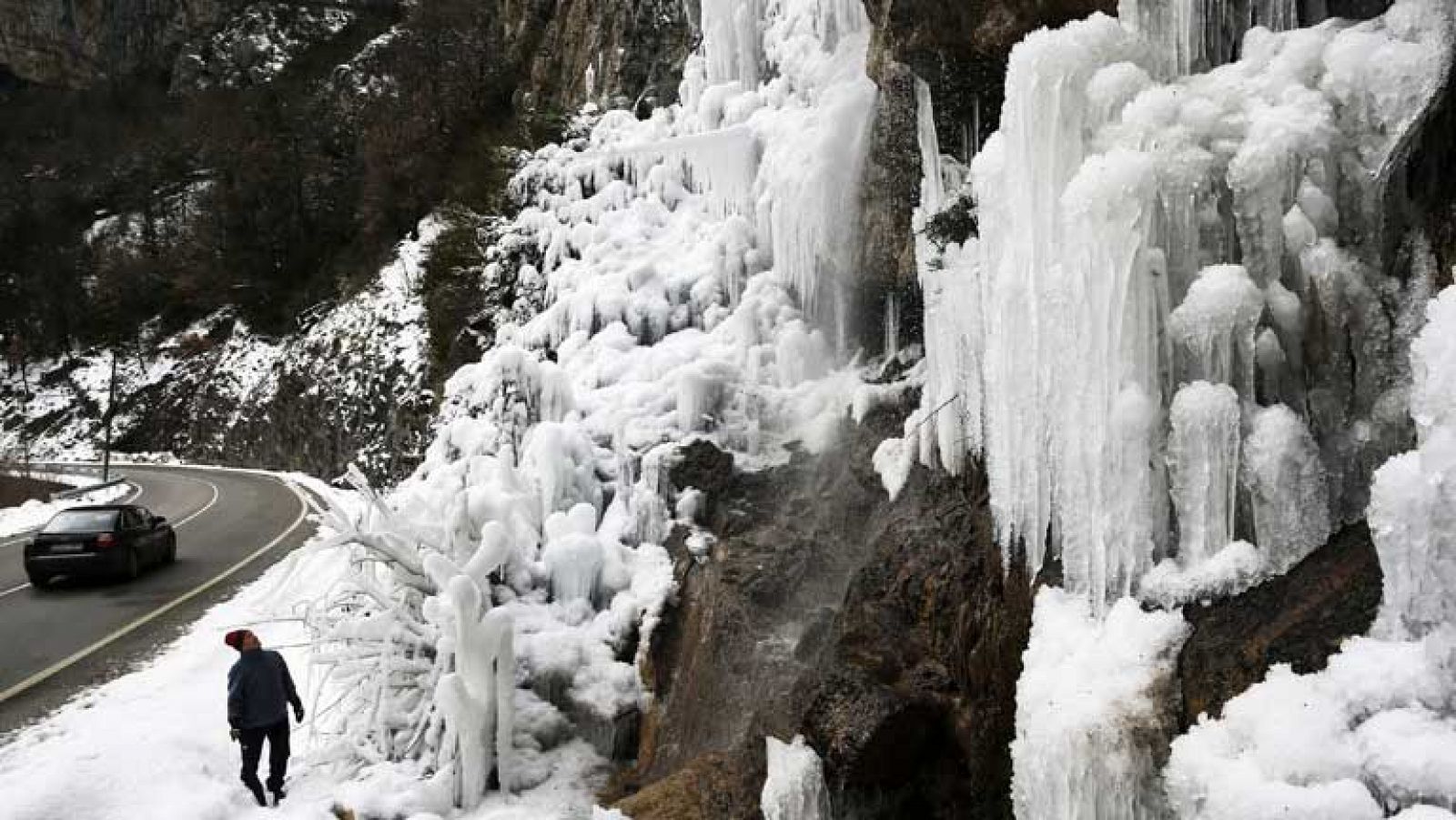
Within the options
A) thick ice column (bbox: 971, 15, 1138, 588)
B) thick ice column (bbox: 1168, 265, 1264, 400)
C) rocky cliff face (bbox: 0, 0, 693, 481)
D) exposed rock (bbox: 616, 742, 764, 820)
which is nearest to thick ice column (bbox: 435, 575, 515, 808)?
exposed rock (bbox: 616, 742, 764, 820)

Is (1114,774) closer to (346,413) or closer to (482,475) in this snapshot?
(482,475)

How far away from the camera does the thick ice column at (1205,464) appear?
4.11 m

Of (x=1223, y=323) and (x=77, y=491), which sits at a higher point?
(x=1223, y=323)

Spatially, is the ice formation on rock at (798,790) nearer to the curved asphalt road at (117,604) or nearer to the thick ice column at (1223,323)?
the thick ice column at (1223,323)

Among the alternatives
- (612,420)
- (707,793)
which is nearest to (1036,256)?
(707,793)

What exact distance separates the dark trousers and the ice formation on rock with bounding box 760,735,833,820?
145 inches

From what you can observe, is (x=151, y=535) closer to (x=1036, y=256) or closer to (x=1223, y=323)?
(x=1036, y=256)

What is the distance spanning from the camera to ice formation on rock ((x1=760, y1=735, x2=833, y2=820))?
5543 mm

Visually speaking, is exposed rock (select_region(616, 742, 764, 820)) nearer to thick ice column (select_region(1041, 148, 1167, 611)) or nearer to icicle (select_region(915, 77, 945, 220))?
thick ice column (select_region(1041, 148, 1167, 611))

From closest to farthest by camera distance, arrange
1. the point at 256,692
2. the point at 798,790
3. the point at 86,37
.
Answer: the point at 798,790 < the point at 256,692 < the point at 86,37

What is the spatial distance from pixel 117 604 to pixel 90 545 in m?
1.36

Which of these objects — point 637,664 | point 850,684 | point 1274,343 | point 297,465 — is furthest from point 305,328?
point 1274,343

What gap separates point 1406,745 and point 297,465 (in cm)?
3110

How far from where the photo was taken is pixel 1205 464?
4.14m
